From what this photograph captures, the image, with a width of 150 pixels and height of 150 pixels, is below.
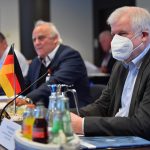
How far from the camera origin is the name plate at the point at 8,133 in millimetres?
1401

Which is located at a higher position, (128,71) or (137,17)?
(137,17)

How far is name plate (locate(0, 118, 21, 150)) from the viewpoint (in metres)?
1.40

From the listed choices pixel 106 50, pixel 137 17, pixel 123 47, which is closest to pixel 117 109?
pixel 123 47

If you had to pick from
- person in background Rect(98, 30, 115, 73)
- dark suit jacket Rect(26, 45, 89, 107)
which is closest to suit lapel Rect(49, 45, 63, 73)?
dark suit jacket Rect(26, 45, 89, 107)

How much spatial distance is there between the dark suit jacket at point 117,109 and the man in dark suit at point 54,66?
71 cm

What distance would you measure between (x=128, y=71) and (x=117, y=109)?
0.69 feet

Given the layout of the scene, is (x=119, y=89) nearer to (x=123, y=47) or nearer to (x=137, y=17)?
(x=123, y=47)

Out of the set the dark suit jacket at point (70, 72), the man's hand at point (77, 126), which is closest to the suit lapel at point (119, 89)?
the man's hand at point (77, 126)

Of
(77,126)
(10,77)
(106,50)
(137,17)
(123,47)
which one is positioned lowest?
(106,50)

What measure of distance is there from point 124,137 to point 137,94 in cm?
38

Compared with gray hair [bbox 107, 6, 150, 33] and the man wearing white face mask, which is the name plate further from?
gray hair [bbox 107, 6, 150, 33]

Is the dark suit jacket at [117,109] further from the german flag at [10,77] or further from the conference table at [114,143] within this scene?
the german flag at [10,77]

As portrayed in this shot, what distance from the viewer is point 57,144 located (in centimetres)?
107

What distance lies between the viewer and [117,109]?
210cm
